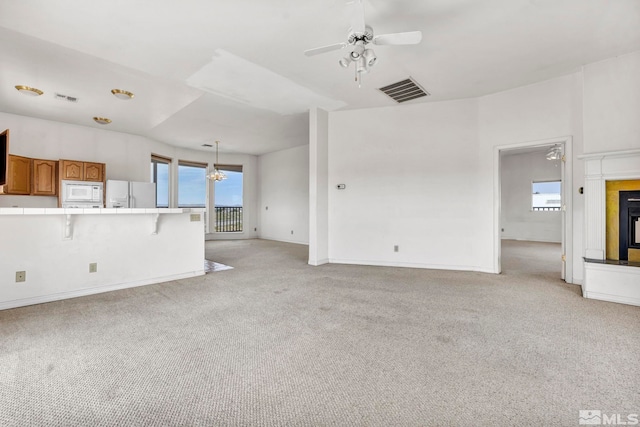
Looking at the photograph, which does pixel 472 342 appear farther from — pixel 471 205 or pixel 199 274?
pixel 199 274

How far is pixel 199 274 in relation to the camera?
4379 millimetres

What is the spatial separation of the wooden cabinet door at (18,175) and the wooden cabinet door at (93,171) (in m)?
0.88

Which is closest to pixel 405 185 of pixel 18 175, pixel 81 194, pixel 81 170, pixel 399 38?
pixel 399 38

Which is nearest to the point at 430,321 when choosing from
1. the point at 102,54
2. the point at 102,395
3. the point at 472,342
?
the point at 472,342

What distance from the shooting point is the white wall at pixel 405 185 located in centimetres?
473

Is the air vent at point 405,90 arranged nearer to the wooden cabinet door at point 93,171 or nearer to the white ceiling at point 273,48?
the white ceiling at point 273,48

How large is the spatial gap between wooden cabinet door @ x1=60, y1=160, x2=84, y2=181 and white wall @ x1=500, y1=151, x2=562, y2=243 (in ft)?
35.1

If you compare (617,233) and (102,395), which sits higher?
(617,233)

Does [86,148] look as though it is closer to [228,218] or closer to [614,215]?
[228,218]

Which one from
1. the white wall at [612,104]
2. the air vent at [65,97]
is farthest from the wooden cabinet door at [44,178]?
the white wall at [612,104]

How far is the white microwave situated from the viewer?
225 inches

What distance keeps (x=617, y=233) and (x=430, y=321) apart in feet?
8.75

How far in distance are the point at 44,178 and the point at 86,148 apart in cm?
115

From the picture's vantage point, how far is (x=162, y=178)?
28.0ft
